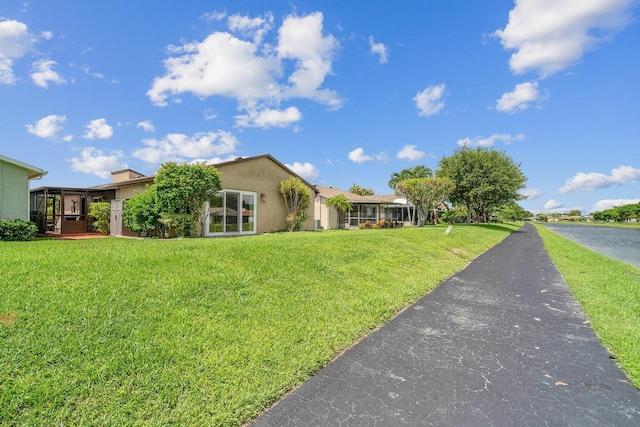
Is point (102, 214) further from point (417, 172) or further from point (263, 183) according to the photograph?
point (417, 172)

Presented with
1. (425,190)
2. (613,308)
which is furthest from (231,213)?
(425,190)

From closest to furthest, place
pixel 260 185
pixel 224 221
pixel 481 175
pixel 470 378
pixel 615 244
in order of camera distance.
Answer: pixel 470 378 → pixel 224 221 → pixel 260 185 → pixel 615 244 → pixel 481 175

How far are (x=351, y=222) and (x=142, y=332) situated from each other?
1134 inches

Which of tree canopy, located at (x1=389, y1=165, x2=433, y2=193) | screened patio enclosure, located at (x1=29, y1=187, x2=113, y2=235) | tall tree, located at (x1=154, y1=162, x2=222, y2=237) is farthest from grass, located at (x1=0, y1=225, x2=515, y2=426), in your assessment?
tree canopy, located at (x1=389, y1=165, x2=433, y2=193)

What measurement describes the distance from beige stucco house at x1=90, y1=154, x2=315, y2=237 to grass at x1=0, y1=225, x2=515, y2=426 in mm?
7991

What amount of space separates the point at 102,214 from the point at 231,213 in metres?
6.66

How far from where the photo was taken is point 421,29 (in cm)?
1528

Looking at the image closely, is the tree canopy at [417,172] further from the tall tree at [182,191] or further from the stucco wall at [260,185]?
the tall tree at [182,191]

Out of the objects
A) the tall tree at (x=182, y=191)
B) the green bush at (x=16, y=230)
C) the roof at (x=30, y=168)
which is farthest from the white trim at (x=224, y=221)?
the roof at (x=30, y=168)

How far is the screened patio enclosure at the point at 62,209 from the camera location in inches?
645

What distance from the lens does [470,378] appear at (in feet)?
10.9

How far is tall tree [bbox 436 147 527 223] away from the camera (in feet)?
104

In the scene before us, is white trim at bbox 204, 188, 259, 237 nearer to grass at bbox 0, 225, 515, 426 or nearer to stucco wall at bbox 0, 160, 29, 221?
stucco wall at bbox 0, 160, 29, 221

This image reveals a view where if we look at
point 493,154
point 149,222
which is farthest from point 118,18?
point 493,154
